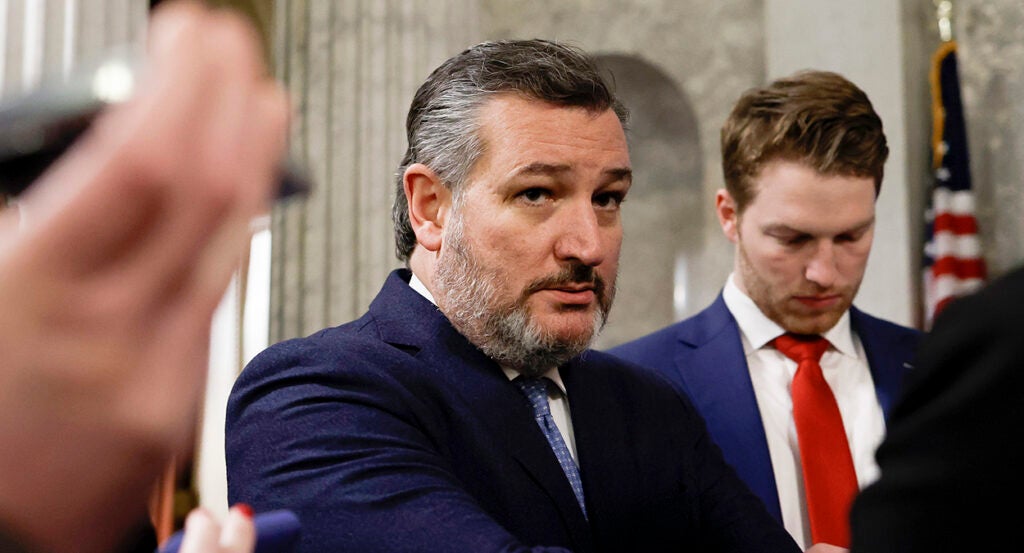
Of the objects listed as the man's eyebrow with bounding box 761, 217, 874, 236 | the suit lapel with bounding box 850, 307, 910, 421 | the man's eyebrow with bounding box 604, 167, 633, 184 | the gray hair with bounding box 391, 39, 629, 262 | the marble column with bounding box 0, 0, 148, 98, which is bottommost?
the suit lapel with bounding box 850, 307, 910, 421

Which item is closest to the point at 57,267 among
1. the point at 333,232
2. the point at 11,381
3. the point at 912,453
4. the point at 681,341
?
the point at 11,381

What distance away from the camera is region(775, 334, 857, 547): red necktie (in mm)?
2838

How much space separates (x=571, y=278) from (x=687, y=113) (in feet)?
17.3

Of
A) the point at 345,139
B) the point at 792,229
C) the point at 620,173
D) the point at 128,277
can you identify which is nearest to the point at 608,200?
the point at 620,173

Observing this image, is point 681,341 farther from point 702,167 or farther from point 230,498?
point 702,167

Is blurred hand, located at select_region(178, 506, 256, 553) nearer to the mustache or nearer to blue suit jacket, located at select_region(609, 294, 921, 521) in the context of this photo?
the mustache

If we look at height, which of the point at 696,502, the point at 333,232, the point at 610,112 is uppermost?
the point at 610,112

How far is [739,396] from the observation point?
9.87 feet

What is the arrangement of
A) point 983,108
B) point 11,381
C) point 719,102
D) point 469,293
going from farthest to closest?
point 719,102, point 983,108, point 469,293, point 11,381

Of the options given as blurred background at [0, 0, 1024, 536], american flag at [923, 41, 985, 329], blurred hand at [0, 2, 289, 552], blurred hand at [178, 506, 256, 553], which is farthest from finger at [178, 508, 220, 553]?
american flag at [923, 41, 985, 329]

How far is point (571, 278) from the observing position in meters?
2.25

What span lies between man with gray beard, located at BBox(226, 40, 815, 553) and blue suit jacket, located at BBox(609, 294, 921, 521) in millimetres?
394

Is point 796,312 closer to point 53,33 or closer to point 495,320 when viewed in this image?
point 495,320

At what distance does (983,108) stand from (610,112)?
13.6 feet
